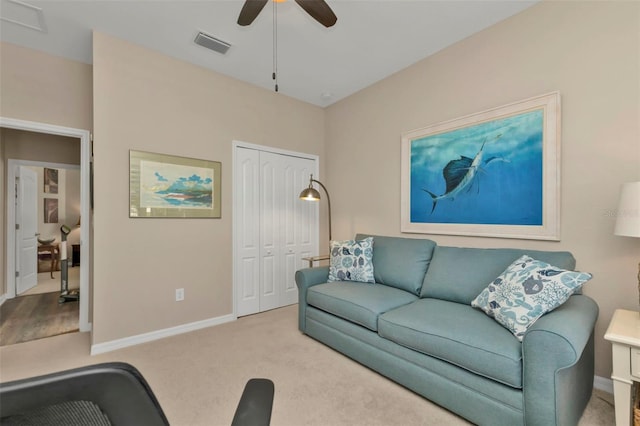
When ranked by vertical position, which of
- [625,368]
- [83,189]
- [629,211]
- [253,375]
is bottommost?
[253,375]

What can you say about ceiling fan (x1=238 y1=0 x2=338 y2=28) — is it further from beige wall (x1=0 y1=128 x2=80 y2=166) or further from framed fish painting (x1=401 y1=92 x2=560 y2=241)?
beige wall (x1=0 y1=128 x2=80 y2=166)

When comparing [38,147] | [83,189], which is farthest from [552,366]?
[38,147]

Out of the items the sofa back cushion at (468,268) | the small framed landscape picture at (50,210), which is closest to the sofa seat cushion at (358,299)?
the sofa back cushion at (468,268)

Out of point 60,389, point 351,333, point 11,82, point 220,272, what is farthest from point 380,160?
point 11,82

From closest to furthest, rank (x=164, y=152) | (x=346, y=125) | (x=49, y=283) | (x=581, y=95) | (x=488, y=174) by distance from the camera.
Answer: (x=581, y=95) < (x=488, y=174) < (x=164, y=152) < (x=346, y=125) < (x=49, y=283)

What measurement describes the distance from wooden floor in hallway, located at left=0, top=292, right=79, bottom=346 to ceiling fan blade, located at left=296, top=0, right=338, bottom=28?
3.72 meters

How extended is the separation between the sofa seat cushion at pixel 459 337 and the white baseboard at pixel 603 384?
0.92 metres

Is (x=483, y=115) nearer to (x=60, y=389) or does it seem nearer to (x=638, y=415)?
(x=638, y=415)

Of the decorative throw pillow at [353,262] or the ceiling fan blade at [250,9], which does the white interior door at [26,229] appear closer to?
the ceiling fan blade at [250,9]

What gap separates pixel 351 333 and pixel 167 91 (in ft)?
9.71

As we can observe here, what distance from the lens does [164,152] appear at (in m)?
2.96

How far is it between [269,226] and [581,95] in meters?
3.22

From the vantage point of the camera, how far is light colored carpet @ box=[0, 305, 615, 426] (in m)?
1.73

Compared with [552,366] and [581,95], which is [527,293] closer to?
[552,366]
